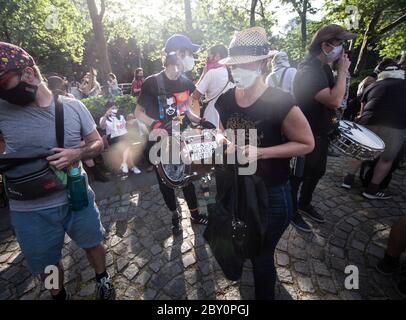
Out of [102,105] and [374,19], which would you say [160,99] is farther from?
[374,19]

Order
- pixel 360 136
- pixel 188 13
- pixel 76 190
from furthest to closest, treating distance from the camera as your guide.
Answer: pixel 188 13 → pixel 360 136 → pixel 76 190

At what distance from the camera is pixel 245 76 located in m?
1.96

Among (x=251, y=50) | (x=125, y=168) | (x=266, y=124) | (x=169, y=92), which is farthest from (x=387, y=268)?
(x=125, y=168)

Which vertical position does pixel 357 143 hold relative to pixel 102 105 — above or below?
above

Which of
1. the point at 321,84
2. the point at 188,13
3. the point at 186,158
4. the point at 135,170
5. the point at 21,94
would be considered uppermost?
the point at 188,13

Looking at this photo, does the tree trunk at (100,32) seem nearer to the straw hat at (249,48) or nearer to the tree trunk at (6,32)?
the tree trunk at (6,32)

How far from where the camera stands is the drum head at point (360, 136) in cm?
344

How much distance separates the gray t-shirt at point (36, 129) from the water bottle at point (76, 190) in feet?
0.40

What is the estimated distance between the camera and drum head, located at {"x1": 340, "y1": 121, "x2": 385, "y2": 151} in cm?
344

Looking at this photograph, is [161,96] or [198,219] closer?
[161,96]

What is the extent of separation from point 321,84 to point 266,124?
1409mm

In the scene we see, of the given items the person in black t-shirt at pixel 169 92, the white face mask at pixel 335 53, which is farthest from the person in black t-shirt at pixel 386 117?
the person in black t-shirt at pixel 169 92
